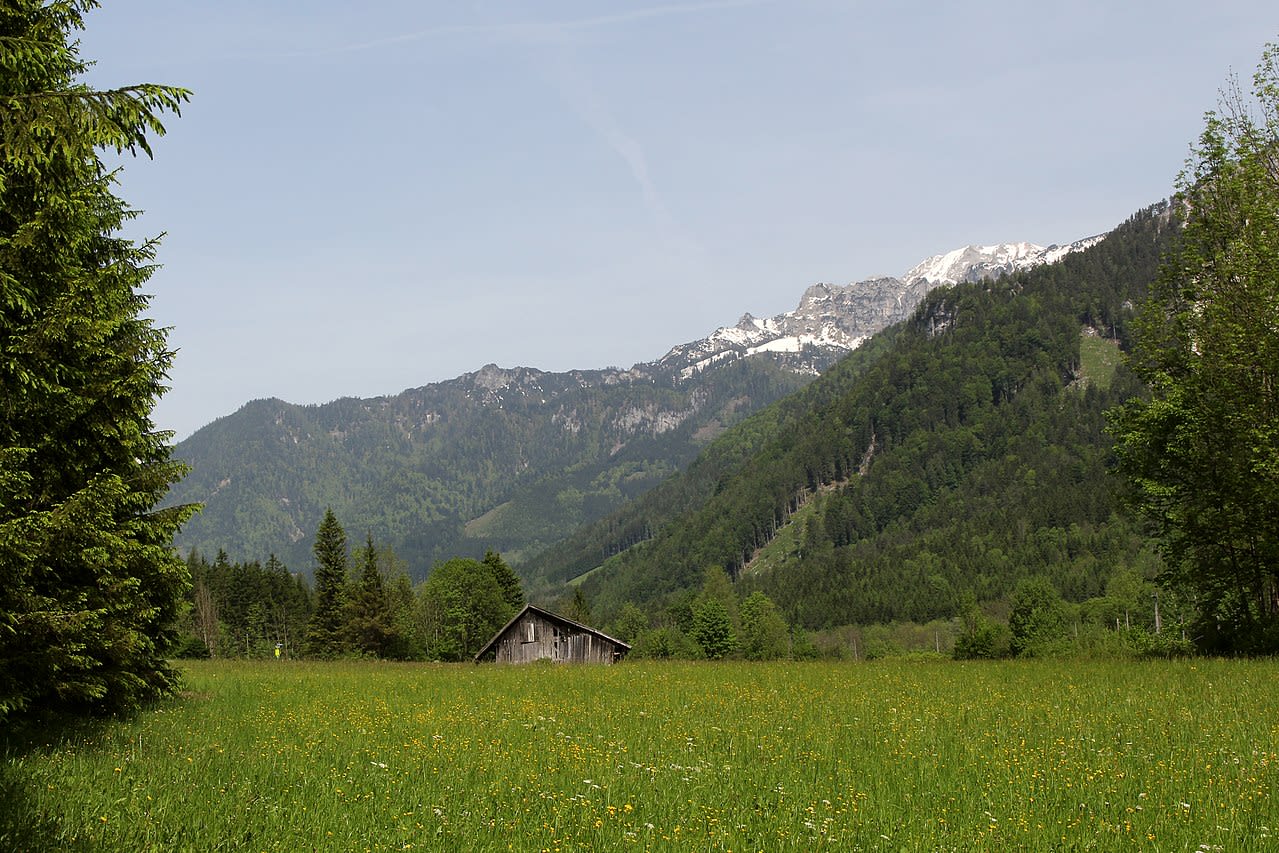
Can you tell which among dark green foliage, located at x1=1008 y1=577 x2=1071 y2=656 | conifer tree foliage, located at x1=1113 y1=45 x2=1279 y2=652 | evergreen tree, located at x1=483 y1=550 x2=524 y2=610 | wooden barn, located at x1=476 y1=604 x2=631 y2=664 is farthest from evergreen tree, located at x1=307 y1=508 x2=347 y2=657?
conifer tree foliage, located at x1=1113 y1=45 x2=1279 y2=652

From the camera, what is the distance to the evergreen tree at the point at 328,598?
7200 centimetres

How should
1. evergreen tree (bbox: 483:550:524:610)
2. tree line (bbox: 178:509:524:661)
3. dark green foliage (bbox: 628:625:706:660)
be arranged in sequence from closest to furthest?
1. tree line (bbox: 178:509:524:661)
2. dark green foliage (bbox: 628:625:706:660)
3. evergreen tree (bbox: 483:550:524:610)

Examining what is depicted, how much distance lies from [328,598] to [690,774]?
2652 inches

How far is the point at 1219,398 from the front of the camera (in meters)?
26.1

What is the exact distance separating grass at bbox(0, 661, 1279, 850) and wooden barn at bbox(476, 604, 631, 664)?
128 ft

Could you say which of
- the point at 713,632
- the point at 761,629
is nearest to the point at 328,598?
the point at 713,632

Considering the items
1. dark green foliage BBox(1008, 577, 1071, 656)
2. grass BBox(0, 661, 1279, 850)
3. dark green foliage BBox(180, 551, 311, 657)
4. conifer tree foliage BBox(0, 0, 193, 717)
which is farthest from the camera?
dark green foliage BBox(180, 551, 311, 657)

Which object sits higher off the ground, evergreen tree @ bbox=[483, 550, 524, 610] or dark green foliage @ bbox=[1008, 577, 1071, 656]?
evergreen tree @ bbox=[483, 550, 524, 610]

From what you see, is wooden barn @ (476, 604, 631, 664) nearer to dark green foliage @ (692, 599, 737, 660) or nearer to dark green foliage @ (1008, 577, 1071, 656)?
dark green foliage @ (1008, 577, 1071, 656)

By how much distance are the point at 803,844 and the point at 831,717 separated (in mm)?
9062

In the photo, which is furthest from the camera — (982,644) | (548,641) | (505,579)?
(505,579)

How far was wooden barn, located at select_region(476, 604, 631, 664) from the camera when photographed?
5934 centimetres

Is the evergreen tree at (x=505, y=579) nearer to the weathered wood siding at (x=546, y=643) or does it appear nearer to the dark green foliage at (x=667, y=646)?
the dark green foliage at (x=667, y=646)

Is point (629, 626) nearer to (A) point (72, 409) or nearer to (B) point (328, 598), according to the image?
(B) point (328, 598)
